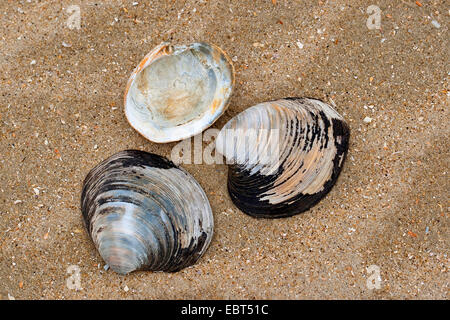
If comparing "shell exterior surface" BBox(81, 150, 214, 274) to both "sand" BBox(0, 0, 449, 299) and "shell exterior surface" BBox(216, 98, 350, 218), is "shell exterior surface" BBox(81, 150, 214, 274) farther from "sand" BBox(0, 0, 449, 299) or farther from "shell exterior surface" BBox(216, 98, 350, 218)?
"shell exterior surface" BBox(216, 98, 350, 218)

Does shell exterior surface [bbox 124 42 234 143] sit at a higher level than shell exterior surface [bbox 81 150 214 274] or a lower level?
higher

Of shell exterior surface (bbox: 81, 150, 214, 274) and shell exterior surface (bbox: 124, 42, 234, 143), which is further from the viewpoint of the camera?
shell exterior surface (bbox: 124, 42, 234, 143)

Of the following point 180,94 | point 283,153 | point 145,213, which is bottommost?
point 145,213

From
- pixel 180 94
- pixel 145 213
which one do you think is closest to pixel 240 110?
pixel 180 94

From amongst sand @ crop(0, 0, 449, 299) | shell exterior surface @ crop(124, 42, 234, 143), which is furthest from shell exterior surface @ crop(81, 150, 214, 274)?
shell exterior surface @ crop(124, 42, 234, 143)

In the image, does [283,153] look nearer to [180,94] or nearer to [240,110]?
[240,110]
